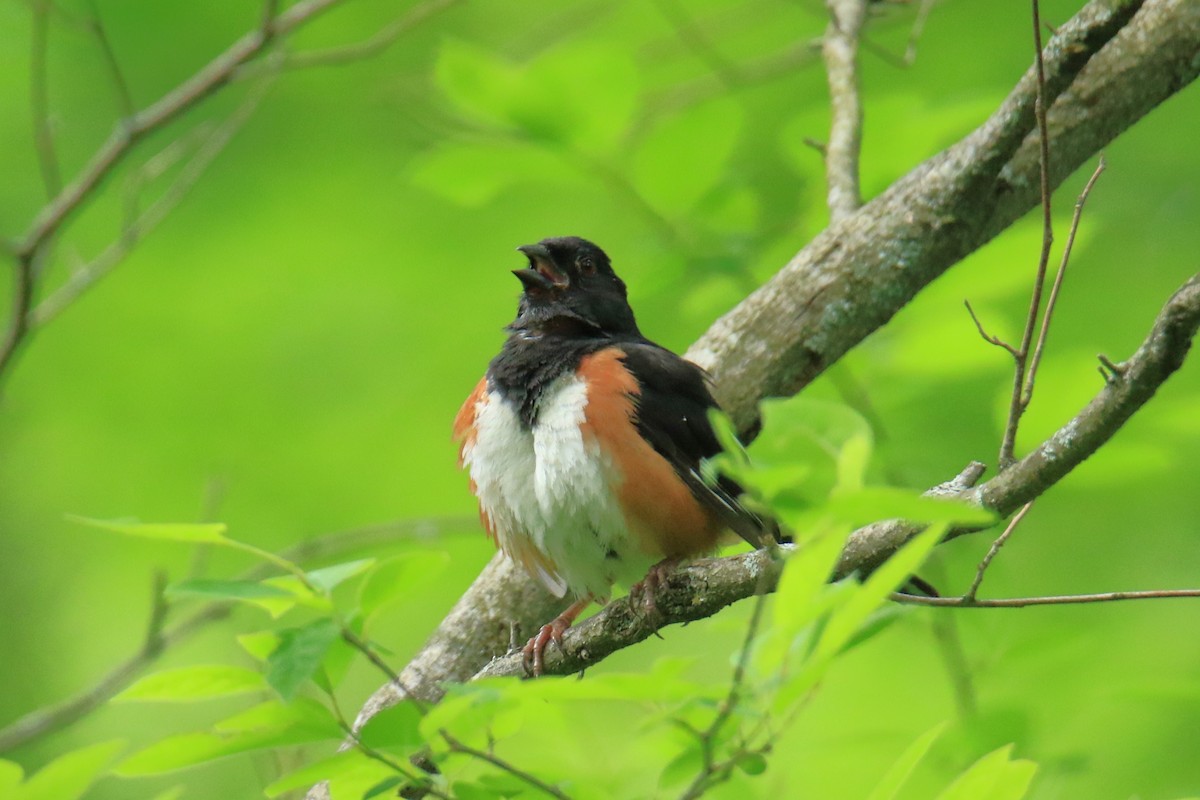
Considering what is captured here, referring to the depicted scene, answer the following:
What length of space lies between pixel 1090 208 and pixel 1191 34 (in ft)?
6.94

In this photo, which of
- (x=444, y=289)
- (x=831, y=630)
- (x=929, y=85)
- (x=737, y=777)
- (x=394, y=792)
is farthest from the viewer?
(x=444, y=289)

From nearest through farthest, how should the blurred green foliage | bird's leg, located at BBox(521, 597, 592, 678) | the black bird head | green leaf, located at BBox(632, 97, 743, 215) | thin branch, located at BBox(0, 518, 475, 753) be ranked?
1. bird's leg, located at BBox(521, 597, 592, 678)
2. the blurred green foliage
3. green leaf, located at BBox(632, 97, 743, 215)
4. thin branch, located at BBox(0, 518, 475, 753)
5. the black bird head

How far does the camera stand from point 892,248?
4336mm

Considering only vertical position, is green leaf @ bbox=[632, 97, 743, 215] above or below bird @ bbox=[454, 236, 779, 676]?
above

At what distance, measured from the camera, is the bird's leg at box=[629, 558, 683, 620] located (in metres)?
3.25

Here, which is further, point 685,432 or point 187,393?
point 187,393

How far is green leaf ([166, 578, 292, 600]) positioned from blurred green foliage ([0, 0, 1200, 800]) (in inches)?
35.3

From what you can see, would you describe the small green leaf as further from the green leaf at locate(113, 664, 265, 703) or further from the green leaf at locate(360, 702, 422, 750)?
A: the green leaf at locate(360, 702, 422, 750)

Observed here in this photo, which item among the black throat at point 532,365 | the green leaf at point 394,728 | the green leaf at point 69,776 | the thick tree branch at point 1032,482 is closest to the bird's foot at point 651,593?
the thick tree branch at point 1032,482

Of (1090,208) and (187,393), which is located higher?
(1090,208)

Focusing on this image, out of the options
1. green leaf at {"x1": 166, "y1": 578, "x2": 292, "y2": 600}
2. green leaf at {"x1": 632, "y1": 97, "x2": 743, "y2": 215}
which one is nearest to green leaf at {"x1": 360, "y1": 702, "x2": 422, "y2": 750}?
green leaf at {"x1": 166, "y1": 578, "x2": 292, "y2": 600}

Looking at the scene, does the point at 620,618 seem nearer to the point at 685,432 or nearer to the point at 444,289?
the point at 685,432

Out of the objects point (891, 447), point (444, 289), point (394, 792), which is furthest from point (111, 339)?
point (394, 792)

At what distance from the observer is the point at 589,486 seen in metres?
3.90
